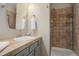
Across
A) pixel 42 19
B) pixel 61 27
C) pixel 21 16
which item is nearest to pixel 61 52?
pixel 61 27

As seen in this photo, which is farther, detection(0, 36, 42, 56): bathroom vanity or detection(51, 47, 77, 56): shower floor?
detection(51, 47, 77, 56): shower floor

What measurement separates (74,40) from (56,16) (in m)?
0.28

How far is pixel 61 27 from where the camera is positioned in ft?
4.23

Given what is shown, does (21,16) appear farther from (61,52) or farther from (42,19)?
(61,52)

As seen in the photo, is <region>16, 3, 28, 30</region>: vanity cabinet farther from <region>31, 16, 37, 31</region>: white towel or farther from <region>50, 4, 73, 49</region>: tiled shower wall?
<region>50, 4, 73, 49</region>: tiled shower wall

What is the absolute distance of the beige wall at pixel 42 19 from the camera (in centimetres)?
128

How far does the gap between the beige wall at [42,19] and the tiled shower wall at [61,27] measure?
1.8 inches

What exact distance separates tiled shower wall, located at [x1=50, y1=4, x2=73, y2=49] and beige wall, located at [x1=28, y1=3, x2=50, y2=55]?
46 mm

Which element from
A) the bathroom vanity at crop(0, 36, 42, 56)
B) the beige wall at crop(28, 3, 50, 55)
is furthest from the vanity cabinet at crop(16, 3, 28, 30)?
the bathroom vanity at crop(0, 36, 42, 56)

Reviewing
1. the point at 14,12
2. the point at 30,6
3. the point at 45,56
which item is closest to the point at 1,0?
the point at 14,12

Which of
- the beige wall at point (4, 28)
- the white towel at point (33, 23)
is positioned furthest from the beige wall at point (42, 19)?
the beige wall at point (4, 28)

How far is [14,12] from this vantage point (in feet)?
4.26

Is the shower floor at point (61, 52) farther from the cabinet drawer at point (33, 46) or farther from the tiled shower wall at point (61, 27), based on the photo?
the cabinet drawer at point (33, 46)

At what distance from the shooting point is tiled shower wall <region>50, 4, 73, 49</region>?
4.21 ft
